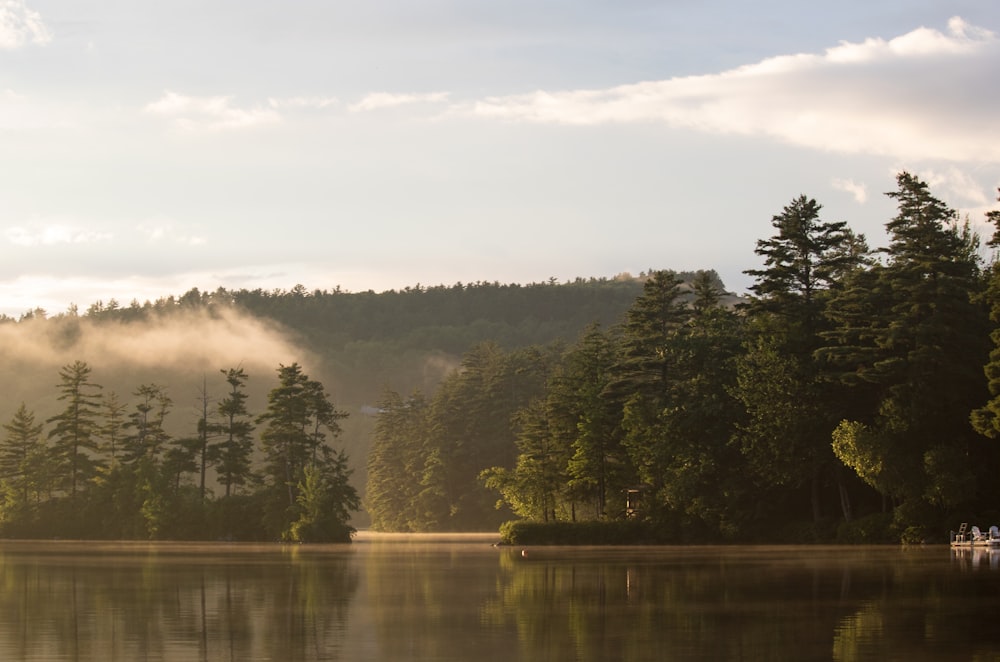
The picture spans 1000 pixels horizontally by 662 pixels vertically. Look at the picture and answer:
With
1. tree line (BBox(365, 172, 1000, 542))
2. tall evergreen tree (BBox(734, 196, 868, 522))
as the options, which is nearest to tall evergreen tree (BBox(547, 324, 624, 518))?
tree line (BBox(365, 172, 1000, 542))

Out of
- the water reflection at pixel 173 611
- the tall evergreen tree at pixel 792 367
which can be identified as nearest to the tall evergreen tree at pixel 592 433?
the tall evergreen tree at pixel 792 367

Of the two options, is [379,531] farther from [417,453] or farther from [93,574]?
[93,574]

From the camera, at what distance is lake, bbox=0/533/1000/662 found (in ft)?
72.4

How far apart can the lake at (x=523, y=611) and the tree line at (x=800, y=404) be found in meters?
12.5

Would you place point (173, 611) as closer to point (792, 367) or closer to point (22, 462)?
point (792, 367)

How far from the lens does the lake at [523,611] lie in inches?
869

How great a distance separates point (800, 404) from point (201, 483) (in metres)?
45.3

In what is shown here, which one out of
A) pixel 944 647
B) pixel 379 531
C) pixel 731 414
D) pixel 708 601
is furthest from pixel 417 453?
pixel 944 647

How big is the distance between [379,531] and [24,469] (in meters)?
49.7

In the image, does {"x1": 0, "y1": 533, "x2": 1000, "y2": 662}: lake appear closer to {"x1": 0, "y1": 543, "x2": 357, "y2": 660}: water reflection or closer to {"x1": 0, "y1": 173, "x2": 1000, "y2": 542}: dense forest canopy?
{"x1": 0, "y1": 543, "x2": 357, "y2": 660}: water reflection

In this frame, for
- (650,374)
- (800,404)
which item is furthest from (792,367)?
(650,374)

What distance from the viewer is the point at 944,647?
2123 cm

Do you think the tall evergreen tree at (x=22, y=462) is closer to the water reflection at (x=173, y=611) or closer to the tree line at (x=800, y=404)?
the tree line at (x=800, y=404)

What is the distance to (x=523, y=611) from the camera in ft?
95.9
